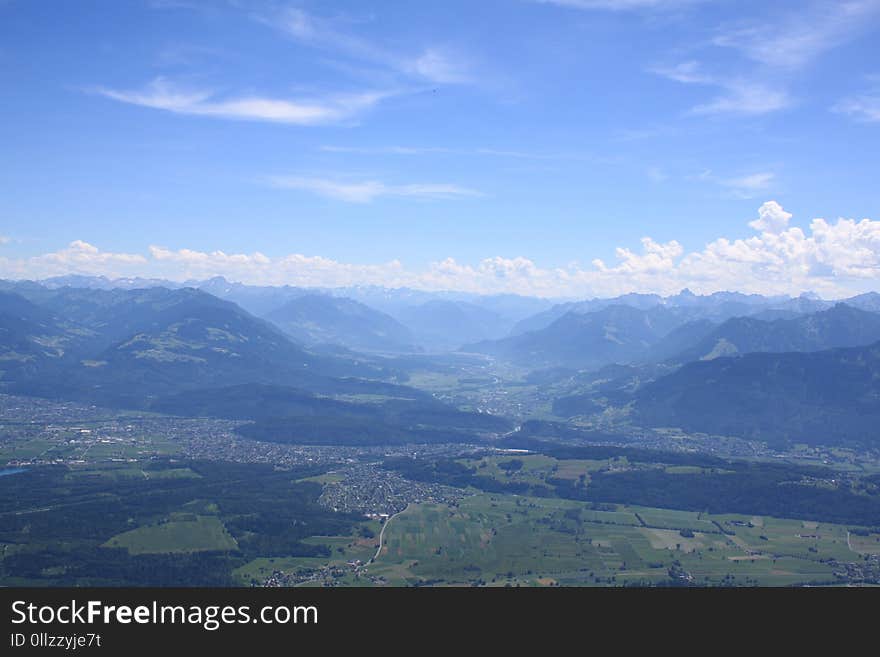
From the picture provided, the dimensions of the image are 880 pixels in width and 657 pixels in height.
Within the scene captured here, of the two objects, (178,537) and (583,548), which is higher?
(178,537)

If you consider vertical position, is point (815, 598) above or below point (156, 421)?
above

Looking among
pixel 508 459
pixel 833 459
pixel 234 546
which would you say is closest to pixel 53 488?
pixel 234 546

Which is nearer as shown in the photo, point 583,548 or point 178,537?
point 178,537

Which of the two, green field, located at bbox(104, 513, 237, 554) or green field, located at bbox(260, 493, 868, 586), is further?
green field, located at bbox(104, 513, 237, 554)

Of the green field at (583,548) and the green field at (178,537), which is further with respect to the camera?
the green field at (178,537)

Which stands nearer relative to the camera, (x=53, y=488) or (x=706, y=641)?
(x=706, y=641)

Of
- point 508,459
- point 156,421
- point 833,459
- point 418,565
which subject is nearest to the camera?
point 418,565

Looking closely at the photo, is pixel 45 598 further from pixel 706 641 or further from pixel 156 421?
pixel 156 421

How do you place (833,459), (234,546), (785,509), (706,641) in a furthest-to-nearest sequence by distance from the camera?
1. (833,459)
2. (785,509)
3. (234,546)
4. (706,641)
